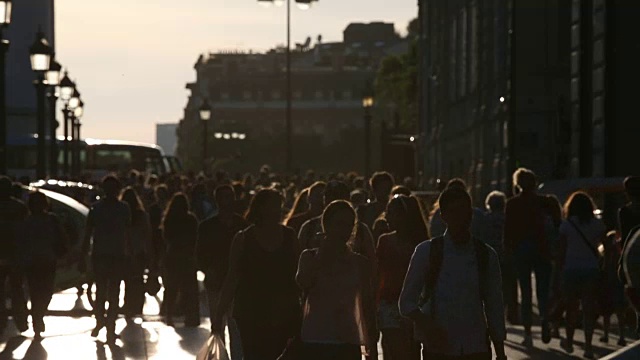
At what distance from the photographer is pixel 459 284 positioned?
405 inches

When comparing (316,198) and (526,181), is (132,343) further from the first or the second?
(316,198)

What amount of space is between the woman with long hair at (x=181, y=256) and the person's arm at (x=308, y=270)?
1207cm

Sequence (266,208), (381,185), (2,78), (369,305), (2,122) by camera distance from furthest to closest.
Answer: (2,78) → (2,122) → (381,185) → (266,208) → (369,305)

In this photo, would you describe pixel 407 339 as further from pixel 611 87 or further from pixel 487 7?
pixel 487 7

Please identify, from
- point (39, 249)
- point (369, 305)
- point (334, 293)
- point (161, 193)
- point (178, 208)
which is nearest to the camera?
point (334, 293)

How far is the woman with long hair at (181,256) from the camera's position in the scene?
23.5 meters

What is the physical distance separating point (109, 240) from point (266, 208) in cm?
860

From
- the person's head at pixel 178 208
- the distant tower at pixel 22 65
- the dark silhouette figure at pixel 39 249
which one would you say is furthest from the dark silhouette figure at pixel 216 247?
the distant tower at pixel 22 65

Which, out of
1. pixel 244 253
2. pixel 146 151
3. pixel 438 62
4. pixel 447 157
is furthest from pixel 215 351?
pixel 146 151

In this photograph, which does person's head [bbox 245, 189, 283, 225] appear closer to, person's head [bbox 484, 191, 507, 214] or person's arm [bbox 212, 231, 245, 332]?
person's arm [bbox 212, 231, 245, 332]

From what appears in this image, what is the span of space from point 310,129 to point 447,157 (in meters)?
134

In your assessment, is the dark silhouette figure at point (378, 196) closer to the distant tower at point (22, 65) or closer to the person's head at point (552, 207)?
the person's head at point (552, 207)

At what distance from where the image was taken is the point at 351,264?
449 inches

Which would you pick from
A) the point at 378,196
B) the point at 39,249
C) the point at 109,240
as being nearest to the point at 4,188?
the point at 39,249
